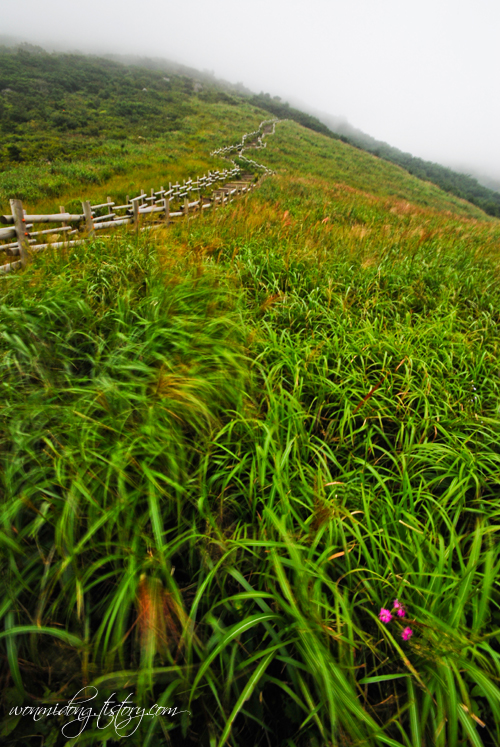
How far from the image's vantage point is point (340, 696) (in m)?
1.00

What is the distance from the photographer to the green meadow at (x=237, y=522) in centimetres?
108

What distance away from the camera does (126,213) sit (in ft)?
30.7

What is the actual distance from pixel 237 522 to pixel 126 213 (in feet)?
33.7

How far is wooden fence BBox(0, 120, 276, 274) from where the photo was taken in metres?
4.56

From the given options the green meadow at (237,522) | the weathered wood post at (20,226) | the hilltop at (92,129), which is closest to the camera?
the green meadow at (237,522)

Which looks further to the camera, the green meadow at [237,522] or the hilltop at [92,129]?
the hilltop at [92,129]

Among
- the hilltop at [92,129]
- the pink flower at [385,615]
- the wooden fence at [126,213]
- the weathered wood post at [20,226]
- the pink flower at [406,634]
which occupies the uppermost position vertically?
the pink flower at [406,634]

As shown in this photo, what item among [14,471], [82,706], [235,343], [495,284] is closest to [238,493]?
[82,706]

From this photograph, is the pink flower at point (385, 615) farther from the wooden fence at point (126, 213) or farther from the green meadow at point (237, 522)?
the wooden fence at point (126, 213)

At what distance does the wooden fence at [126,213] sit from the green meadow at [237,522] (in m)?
2.08

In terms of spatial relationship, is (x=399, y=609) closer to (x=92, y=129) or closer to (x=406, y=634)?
(x=406, y=634)

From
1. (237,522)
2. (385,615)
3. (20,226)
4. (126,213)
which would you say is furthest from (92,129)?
(385,615)

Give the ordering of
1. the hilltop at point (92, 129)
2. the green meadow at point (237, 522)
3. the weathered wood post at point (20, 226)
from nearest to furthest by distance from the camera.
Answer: the green meadow at point (237, 522), the weathered wood post at point (20, 226), the hilltop at point (92, 129)

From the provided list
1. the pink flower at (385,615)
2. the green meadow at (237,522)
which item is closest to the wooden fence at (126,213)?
the green meadow at (237,522)
